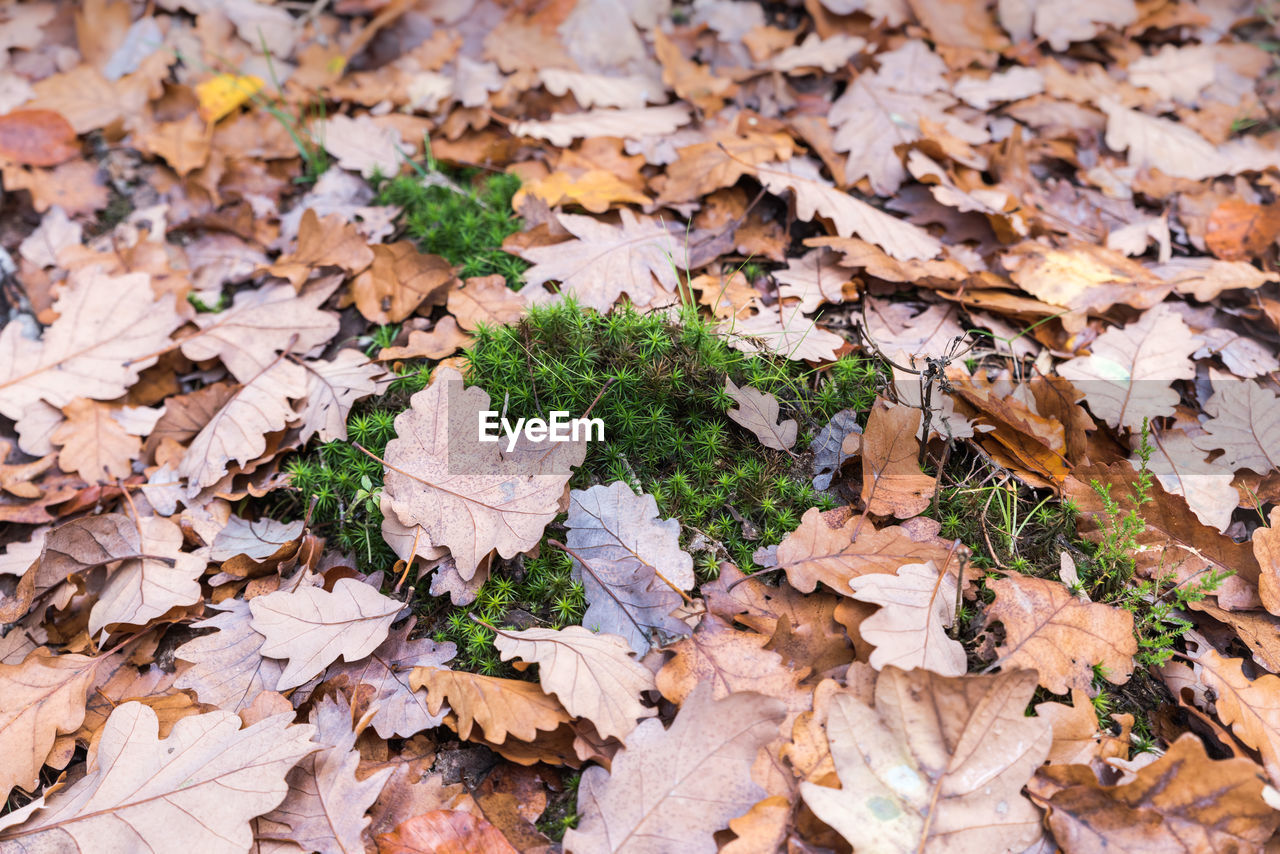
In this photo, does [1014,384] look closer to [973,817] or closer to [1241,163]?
[973,817]

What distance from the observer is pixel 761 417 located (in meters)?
2.68

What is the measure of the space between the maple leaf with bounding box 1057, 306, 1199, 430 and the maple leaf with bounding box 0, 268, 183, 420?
372 centimetres

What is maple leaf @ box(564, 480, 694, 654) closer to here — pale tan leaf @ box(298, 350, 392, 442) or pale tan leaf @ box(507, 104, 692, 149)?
pale tan leaf @ box(298, 350, 392, 442)

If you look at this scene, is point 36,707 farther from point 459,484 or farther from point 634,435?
point 634,435

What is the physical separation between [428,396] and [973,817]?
2.01 metres

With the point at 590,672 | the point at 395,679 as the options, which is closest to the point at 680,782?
the point at 590,672

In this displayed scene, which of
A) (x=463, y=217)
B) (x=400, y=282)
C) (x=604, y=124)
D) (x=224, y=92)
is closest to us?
(x=400, y=282)

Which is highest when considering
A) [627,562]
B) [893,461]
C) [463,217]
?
[463,217]

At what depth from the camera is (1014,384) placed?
291cm

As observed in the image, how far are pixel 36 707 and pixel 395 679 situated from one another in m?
1.12

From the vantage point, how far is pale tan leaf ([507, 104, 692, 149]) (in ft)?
12.8

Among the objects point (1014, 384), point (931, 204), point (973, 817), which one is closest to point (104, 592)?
point (973, 817)

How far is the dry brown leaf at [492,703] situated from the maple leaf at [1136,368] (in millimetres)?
2160

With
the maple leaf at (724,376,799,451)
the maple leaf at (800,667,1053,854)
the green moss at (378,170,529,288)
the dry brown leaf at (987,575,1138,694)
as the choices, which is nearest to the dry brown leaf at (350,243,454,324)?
the green moss at (378,170,529,288)
